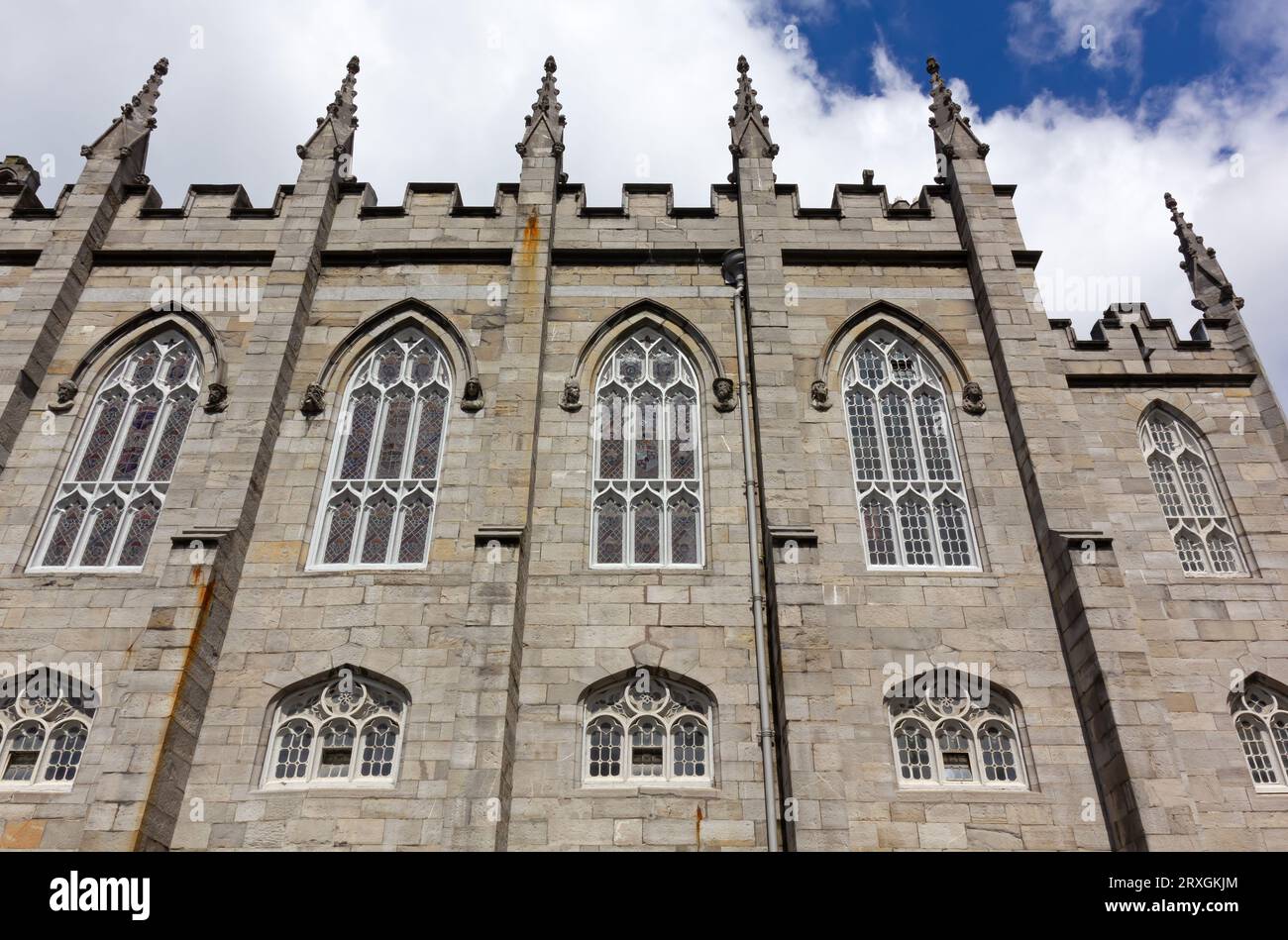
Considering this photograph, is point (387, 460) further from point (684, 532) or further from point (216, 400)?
point (684, 532)

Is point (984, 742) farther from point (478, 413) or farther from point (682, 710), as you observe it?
point (478, 413)

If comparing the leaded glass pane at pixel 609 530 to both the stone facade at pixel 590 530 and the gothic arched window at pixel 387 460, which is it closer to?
the stone facade at pixel 590 530

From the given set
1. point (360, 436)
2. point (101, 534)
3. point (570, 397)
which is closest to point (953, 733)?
point (570, 397)

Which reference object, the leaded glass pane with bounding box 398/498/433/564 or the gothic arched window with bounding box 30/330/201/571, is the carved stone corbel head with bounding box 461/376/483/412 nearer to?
the leaded glass pane with bounding box 398/498/433/564

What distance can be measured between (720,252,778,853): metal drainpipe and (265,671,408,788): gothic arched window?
4332 millimetres

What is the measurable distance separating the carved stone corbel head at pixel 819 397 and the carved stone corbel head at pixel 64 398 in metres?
11.0

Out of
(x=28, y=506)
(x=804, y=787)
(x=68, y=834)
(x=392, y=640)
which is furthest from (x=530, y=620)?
(x=28, y=506)

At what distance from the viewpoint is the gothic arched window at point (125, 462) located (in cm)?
1308

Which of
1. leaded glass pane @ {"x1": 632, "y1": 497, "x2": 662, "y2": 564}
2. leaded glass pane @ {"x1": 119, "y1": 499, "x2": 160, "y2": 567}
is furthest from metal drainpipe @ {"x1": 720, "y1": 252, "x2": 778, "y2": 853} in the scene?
leaded glass pane @ {"x1": 119, "y1": 499, "x2": 160, "y2": 567}

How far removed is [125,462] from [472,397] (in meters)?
5.09

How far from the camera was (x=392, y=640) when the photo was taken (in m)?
12.0

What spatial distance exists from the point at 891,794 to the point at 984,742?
1.43 metres

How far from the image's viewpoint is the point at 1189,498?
1423cm

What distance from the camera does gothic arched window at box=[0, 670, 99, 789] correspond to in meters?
11.5
